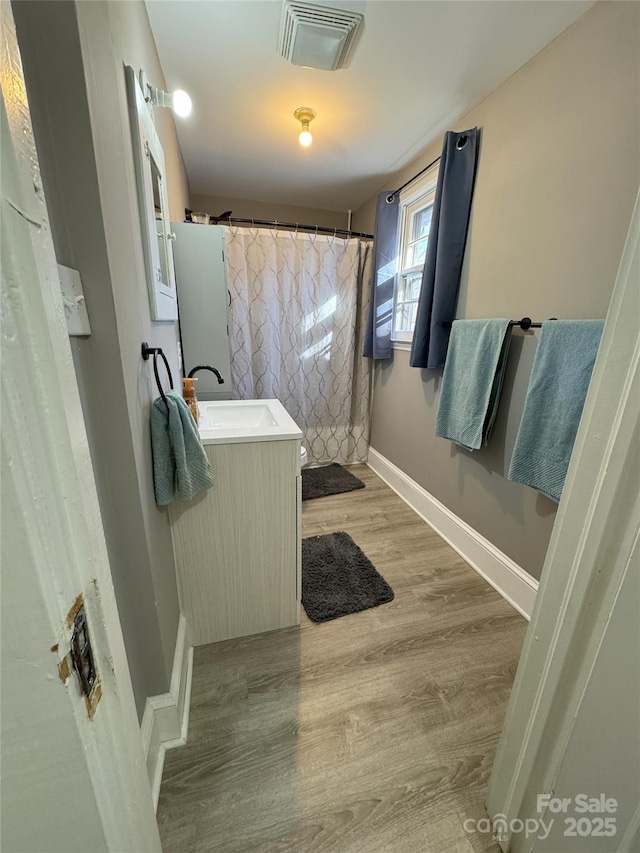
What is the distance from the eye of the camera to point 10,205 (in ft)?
0.77

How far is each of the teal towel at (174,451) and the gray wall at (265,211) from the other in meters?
2.56

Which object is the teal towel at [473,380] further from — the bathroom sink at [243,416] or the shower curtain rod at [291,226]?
the shower curtain rod at [291,226]

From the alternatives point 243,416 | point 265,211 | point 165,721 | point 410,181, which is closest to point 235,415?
point 243,416

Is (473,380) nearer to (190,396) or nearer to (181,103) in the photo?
(190,396)

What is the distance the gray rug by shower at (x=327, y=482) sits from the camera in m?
2.54

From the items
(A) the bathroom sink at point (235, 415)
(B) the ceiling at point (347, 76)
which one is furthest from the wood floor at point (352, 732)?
(B) the ceiling at point (347, 76)

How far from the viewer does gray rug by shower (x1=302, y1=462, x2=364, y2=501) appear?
2.54 metres

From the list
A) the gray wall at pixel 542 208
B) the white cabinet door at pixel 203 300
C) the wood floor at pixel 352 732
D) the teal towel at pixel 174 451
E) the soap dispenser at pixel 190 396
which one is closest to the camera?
the wood floor at pixel 352 732

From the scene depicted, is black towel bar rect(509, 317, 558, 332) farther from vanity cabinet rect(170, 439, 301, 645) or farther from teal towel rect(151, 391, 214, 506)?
teal towel rect(151, 391, 214, 506)

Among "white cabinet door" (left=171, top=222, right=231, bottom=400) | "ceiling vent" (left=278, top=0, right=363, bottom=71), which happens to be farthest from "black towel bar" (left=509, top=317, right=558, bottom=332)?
"white cabinet door" (left=171, top=222, right=231, bottom=400)

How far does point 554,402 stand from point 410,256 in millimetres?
1630

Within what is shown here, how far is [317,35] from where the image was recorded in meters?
1.28

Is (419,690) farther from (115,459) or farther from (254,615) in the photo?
(115,459)

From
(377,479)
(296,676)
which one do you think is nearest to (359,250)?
(377,479)
